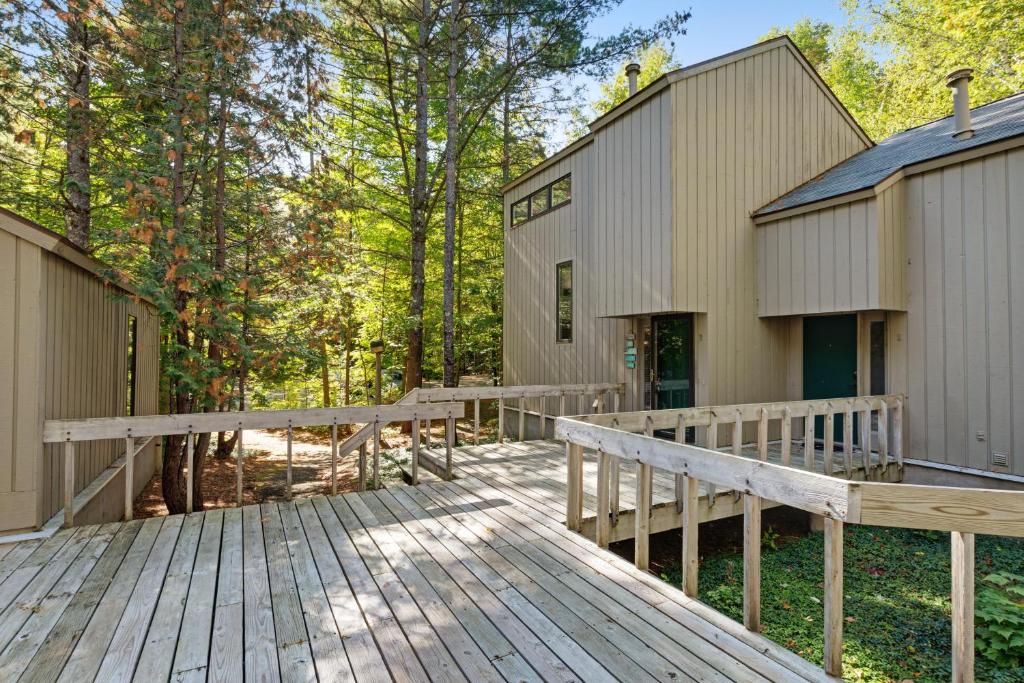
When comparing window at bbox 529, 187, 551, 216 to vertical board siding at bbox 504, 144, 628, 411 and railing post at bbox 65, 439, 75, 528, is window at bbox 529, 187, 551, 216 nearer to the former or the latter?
vertical board siding at bbox 504, 144, 628, 411

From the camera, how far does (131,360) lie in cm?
703

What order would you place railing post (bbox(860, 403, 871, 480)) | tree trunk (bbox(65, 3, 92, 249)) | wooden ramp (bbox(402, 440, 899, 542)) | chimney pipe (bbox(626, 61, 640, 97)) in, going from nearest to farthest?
wooden ramp (bbox(402, 440, 899, 542))
railing post (bbox(860, 403, 871, 480))
tree trunk (bbox(65, 3, 92, 249))
chimney pipe (bbox(626, 61, 640, 97))

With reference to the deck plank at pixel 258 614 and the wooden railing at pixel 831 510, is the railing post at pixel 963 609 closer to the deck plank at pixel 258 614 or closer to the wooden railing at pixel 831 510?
the wooden railing at pixel 831 510

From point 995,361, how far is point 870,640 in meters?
3.45

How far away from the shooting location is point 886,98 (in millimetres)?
17281

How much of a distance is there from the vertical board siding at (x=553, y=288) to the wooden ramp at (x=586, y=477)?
190 cm

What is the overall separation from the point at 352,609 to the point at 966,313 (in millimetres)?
6404

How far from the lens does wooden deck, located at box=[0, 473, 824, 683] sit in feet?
6.81

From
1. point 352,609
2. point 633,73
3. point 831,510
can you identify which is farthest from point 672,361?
point 352,609

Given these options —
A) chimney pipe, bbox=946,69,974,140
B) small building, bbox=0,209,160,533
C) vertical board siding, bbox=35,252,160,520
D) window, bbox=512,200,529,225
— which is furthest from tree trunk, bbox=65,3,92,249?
chimney pipe, bbox=946,69,974,140

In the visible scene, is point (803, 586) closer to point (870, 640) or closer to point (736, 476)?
point (870, 640)

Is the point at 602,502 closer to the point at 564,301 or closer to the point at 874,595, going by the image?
the point at 874,595

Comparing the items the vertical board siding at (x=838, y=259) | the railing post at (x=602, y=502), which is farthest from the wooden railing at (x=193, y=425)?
the vertical board siding at (x=838, y=259)

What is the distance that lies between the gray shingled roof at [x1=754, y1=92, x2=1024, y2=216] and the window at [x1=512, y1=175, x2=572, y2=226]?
3.47 metres
